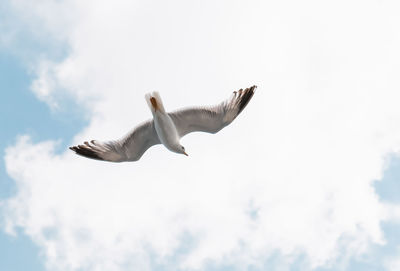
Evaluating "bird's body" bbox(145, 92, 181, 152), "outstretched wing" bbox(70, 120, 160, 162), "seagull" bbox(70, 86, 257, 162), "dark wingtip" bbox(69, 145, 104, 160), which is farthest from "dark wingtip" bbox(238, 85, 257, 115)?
"dark wingtip" bbox(69, 145, 104, 160)

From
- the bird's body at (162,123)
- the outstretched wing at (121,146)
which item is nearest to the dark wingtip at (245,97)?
the bird's body at (162,123)

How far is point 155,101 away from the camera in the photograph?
20.5 meters

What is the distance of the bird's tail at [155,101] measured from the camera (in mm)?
20531

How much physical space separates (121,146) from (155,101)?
99.9 inches

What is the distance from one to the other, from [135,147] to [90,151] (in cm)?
175

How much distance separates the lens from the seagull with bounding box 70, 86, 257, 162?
820 inches

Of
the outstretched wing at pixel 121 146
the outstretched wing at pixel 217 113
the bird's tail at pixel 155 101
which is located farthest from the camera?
A: the outstretched wing at pixel 121 146

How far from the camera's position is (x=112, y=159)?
72.2 feet

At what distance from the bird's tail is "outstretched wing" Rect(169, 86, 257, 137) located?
0.64 m

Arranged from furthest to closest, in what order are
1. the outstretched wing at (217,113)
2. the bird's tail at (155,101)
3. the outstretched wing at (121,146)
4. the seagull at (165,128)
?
the outstretched wing at (121,146), the outstretched wing at (217,113), the seagull at (165,128), the bird's tail at (155,101)

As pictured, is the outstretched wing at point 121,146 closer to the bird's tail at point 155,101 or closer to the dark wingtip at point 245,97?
the bird's tail at point 155,101

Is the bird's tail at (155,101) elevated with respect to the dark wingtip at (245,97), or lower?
elevated

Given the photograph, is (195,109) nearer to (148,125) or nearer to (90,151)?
(148,125)

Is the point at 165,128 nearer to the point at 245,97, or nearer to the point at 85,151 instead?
the point at 245,97
